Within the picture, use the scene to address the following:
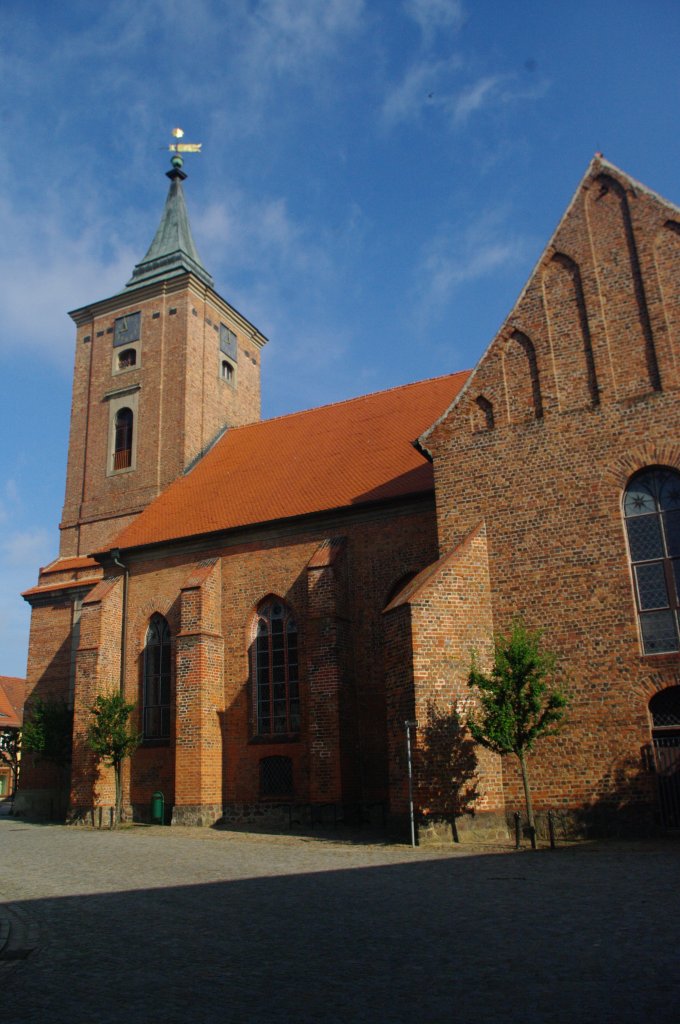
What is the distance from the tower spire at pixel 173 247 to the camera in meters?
30.7

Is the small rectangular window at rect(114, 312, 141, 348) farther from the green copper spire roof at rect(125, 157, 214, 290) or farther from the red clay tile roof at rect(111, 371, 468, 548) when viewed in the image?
the red clay tile roof at rect(111, 371, 468, 548)

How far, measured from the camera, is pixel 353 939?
6867mm

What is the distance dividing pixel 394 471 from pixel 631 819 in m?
9.72

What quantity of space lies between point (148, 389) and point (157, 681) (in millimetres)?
10976

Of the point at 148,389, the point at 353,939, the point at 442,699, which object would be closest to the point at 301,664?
the point at 442,699

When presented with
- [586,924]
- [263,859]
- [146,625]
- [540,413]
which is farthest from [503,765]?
[146,625]

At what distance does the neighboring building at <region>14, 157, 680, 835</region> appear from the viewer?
1402 centimetres

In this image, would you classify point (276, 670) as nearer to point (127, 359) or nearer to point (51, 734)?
point (51, 734)

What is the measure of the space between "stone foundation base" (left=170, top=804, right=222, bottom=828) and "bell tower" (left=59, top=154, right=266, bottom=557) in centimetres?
1048

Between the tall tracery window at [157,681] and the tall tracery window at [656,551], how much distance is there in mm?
12414

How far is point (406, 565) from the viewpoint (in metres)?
18.7

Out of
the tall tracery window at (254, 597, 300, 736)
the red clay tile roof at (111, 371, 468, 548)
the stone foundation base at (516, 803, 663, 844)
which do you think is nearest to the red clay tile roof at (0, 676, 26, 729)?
the red clay tile roof at (111, 371, 468, 548)

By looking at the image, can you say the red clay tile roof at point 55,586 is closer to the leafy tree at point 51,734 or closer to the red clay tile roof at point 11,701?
the leafy tree at point 51,734

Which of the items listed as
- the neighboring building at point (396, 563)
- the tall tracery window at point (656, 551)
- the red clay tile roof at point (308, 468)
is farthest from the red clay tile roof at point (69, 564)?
the tall tracery window at point (656, 551)
